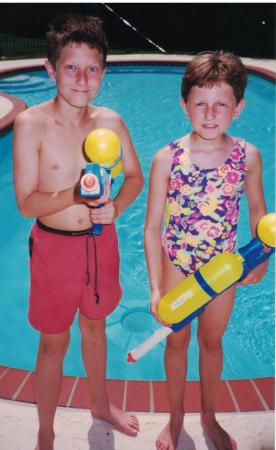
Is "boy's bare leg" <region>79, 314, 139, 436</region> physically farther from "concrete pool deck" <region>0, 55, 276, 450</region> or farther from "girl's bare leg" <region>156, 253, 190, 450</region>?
"girl's bare leg" <region>156, 253, 190, 450</region>

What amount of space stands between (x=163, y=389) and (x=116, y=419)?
403 millimetres

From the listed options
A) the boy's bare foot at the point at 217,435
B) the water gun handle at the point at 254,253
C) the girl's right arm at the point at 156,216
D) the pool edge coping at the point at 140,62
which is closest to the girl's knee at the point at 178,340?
the girl's right arm at the point at 156,216

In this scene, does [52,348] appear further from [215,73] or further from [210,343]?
[215,73]

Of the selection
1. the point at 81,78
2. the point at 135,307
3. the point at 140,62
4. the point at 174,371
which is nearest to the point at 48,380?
the point at 174,371

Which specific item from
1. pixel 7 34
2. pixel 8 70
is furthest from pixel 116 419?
pixel 7 34

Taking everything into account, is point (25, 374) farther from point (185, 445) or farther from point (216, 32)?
point (216, 32)

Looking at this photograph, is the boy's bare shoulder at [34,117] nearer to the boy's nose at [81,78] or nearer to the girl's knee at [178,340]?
the boy's nose at [81,78]

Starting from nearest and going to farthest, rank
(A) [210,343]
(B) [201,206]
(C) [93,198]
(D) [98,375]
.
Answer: (C) [93,198] → (B) [201,206] → (A) [210,343] → (D) [98,375]

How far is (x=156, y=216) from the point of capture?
2.13 m

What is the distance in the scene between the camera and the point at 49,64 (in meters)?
2.09

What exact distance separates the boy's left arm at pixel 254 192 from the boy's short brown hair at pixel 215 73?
262mm

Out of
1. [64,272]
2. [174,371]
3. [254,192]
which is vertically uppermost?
[254,192]

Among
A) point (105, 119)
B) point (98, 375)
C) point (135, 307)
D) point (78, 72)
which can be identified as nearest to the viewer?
point (78, 72)

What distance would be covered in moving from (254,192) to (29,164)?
1.02 meters
